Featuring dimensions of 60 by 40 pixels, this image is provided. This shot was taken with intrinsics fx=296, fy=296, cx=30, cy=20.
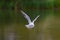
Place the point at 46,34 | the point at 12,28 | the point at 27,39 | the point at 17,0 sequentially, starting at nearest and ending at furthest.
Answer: the point at 27,39 → the point at 46,34 → the point at 12,28 → the point at 17,0

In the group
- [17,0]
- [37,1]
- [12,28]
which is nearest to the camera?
[12,28]

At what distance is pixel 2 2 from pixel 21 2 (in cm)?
219

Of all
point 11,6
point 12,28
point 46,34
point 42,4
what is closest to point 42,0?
point 42,4

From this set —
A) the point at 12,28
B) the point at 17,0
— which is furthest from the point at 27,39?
the point at 17,0

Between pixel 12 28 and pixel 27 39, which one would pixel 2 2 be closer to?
pixel 12 28

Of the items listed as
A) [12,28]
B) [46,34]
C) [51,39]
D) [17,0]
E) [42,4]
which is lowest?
[51,39]

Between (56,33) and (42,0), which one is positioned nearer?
(56,33)

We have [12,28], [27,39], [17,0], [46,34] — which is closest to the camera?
[27,39]

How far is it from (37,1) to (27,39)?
58.8ft

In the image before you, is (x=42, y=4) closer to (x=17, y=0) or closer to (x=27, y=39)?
(x=17, y=0)

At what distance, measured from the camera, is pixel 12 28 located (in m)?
15.4

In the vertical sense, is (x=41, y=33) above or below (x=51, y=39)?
above

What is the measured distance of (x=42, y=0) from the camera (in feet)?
101

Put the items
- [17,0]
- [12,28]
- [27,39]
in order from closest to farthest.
→ [27,39]
[12,28]
[17,0]
